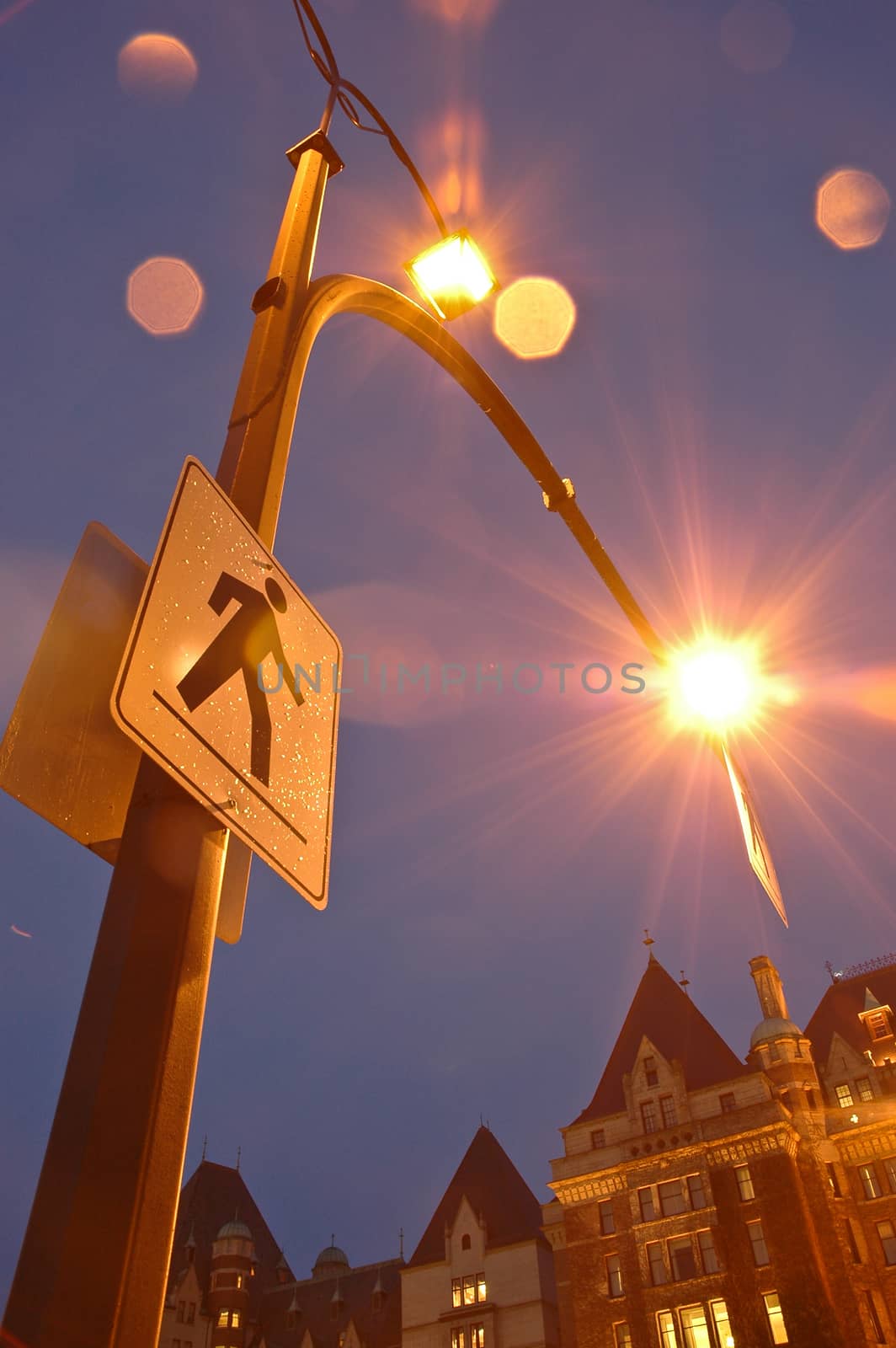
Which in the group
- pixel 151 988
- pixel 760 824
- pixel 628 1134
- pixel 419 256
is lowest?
pixel 151 988

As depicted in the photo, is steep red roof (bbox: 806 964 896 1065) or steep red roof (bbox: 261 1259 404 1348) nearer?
steep red roof (bbox: 806 964 896 1065)

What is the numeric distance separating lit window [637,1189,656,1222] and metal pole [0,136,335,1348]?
152 feet

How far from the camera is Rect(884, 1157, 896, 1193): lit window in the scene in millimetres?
40312

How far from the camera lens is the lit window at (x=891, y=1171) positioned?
132 feet

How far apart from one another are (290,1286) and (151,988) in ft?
261

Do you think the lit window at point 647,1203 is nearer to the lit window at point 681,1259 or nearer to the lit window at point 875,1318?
the lit window at point 681,1259

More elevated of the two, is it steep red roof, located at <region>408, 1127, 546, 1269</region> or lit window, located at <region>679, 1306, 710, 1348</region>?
steep red roof, located at <region>408, 1127, 546, 1269</region>

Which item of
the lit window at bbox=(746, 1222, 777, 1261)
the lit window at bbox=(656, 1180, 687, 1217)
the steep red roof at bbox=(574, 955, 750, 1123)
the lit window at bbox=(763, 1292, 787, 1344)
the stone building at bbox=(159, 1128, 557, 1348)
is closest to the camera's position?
the lit window at bbox=(763, 1292, 787, 1344)

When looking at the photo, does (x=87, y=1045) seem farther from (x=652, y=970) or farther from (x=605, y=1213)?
(x=652, y=970)

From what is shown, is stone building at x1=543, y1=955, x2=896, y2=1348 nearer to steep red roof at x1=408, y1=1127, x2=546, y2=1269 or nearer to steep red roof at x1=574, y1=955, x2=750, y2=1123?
steep red roof at x1=574, y1=955, x2=750, y2=1123

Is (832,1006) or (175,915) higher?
(832,1006)

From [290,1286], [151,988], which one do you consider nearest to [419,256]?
[151,988]

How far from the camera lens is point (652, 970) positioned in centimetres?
5325

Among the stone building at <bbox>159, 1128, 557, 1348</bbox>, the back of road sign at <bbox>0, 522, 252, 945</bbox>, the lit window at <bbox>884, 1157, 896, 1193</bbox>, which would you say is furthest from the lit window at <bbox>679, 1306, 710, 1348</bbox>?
the back of road sign at <bbox>0, 522, 252, 945</bbox>
